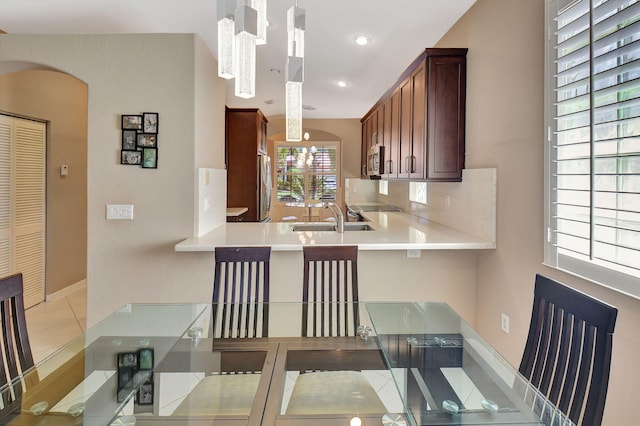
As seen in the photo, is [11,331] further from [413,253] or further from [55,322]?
[55,322]

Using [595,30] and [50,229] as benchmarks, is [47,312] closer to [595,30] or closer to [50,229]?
[50,229]

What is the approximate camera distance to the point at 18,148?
3945mm

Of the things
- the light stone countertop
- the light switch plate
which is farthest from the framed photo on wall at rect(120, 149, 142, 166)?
the light stone countertop

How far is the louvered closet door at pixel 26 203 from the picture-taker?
386 centimetres

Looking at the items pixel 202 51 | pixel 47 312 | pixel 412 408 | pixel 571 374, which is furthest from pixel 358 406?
pixel 47 312

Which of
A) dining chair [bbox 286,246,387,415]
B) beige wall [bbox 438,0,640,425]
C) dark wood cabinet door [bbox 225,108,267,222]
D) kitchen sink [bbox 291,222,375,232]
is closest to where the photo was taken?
dining chair [bbox 286,246,387,415]

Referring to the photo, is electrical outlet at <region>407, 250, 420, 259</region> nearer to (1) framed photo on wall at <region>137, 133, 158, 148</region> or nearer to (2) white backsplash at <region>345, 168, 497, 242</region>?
(2) white backsplash at <region>345, 168, 497, 242</region>

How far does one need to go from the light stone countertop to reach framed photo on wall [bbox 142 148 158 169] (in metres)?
0.65

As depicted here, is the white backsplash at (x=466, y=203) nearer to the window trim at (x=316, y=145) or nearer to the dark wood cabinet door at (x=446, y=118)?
the dark wood cabinet door at (x=446, y=118)

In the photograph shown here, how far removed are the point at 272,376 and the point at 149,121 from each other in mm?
2224

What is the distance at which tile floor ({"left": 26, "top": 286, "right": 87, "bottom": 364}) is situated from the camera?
319 centimetres

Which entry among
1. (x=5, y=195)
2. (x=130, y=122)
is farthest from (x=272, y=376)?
(x=5, y=195)

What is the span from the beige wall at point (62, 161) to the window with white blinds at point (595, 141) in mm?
4779

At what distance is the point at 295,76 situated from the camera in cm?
144
